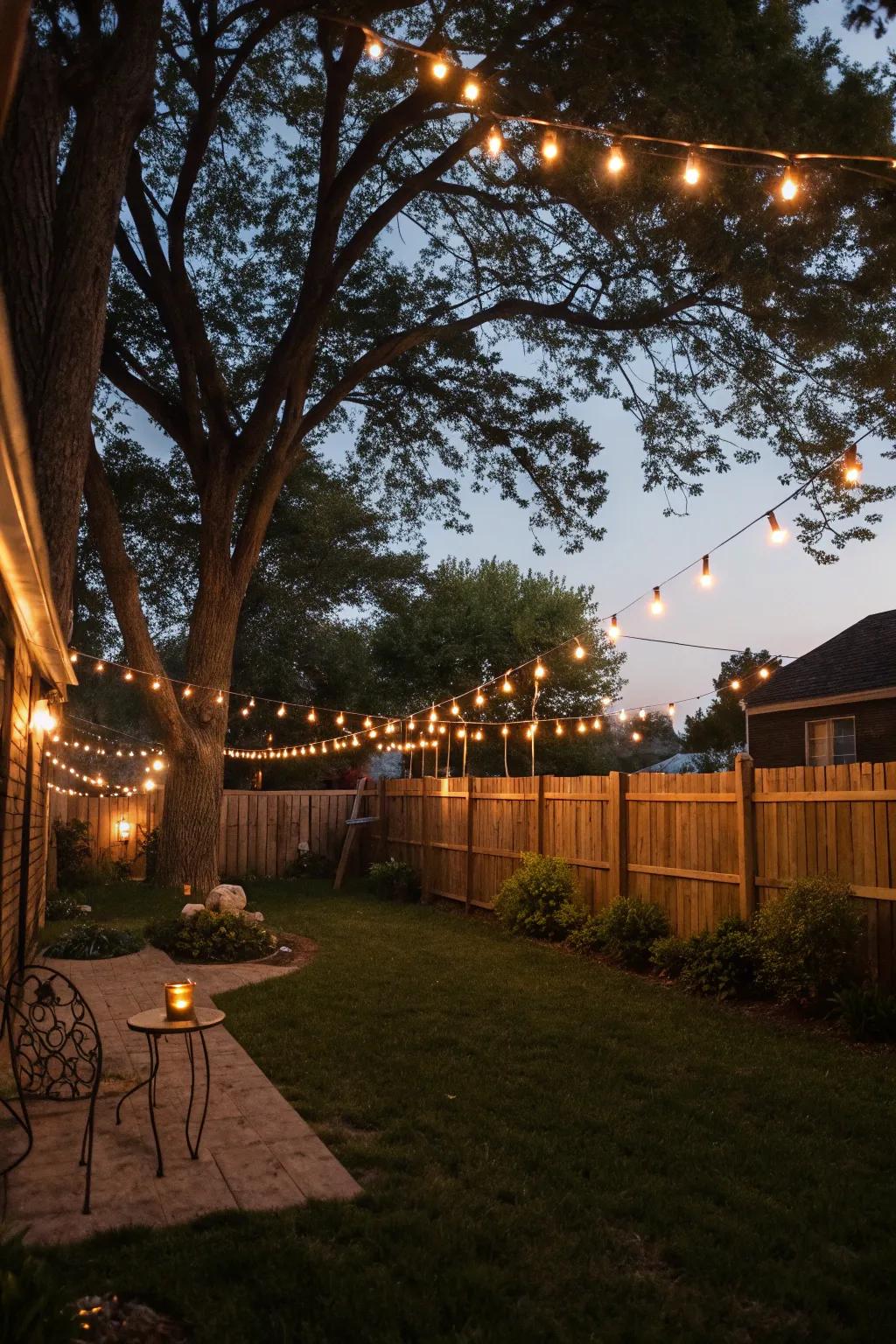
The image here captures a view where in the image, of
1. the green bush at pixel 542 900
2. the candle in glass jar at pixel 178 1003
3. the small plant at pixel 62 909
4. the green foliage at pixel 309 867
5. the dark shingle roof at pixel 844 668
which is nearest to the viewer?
the candle in glass jar at pixel 178 1003

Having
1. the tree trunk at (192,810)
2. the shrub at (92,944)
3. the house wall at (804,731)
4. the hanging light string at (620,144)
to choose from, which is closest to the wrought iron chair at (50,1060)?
the shrub at (92,944)

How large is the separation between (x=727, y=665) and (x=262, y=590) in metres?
16.9

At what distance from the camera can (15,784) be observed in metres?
5.86

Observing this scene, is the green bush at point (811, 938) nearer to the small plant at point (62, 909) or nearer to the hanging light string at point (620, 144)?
the hanging light string at point (620, 144)

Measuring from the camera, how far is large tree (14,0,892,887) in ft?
29.4

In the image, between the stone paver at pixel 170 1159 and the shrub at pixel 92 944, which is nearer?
the stone paver at pixel 170 1159

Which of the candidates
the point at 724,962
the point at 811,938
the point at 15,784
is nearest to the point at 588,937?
the point at 724,962

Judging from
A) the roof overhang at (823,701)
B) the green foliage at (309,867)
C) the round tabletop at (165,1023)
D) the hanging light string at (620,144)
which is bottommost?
the green foliage at (309,867)

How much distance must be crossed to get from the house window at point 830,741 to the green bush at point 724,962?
9.60m

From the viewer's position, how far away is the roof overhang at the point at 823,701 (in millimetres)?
15266

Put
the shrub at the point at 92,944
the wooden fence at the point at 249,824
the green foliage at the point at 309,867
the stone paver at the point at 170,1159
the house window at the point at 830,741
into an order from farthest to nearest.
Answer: the green foliage at the point at 309,867 < the house window at the point at 830,741 < the wooden fence at the point at 249,824 < the shrub at the point at 92,944 < the stone paver at the point at 170,1159

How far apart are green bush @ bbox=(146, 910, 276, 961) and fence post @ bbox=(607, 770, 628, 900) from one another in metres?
3.44

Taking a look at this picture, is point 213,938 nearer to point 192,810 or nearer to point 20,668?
point 192,810

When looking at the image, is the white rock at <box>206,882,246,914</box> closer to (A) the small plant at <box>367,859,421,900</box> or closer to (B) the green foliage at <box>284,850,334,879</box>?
(A) the small plant at <box>367,859,421,900</box>
